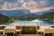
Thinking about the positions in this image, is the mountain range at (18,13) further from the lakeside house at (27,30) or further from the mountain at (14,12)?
the lakeside house at (27,30)

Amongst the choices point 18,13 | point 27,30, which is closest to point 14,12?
point 18,13

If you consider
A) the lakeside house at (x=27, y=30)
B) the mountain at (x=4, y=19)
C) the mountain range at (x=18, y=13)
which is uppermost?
the mountain range at (x=18, y=13)

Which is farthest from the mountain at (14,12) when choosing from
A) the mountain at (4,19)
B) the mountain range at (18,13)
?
the mountain at (4,19)

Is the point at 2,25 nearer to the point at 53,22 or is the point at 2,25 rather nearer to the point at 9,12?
the point at 9,12

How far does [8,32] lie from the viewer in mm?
5469

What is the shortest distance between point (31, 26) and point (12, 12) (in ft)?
4.55

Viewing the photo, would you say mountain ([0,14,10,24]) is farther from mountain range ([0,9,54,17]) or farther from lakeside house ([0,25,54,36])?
lakeside house ([0,25,54,36])

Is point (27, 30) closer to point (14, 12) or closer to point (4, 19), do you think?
point (14, 12)

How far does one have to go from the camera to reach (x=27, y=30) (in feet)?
21.1

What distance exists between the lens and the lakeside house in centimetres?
546

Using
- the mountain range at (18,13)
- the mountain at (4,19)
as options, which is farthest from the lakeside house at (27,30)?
the mountain range at (18,13)

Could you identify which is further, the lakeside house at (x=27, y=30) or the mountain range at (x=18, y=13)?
the mountain range at (x=18, y=13)

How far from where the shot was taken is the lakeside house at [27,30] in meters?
5.46

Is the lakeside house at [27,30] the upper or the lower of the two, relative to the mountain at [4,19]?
lower
